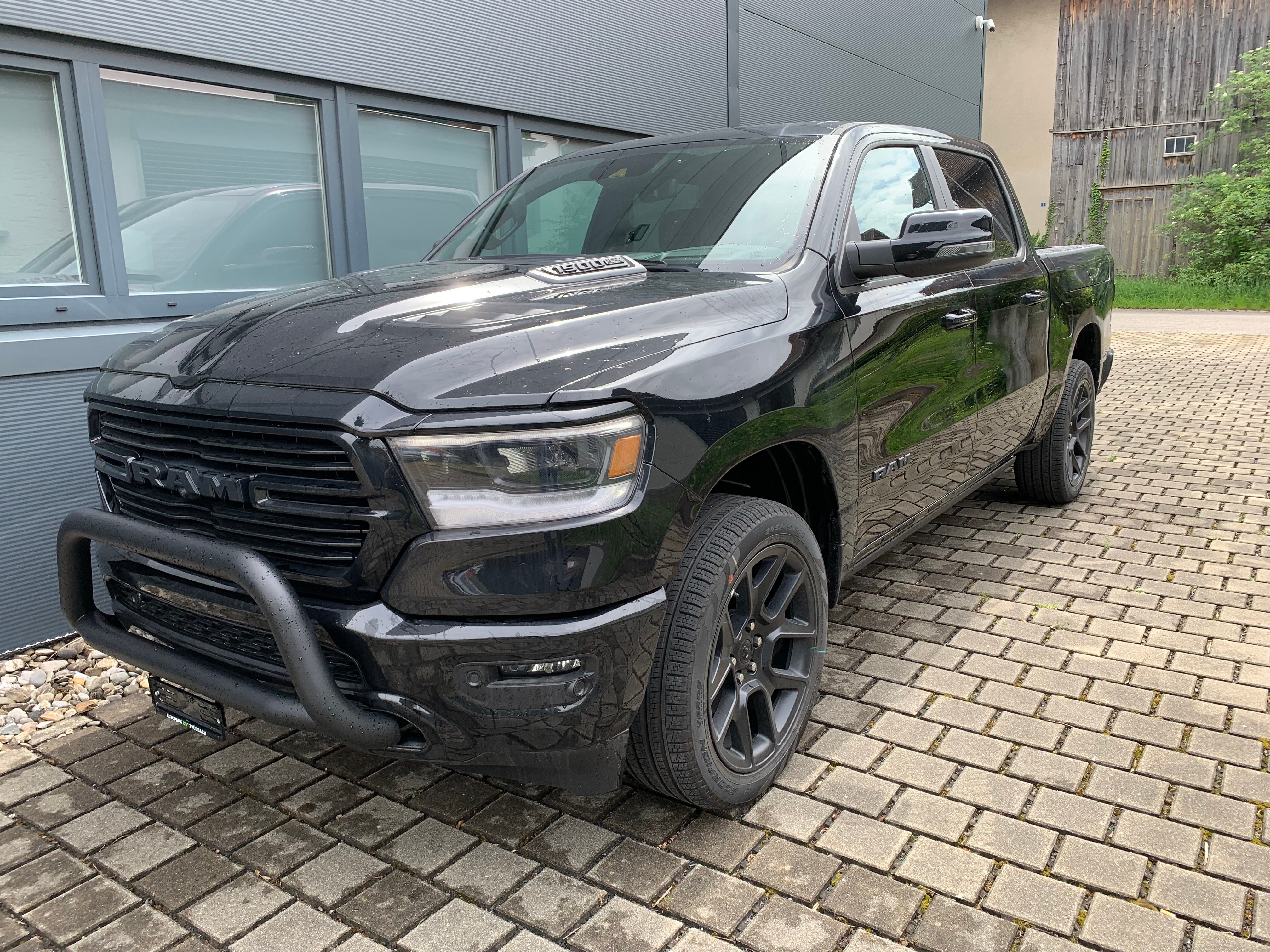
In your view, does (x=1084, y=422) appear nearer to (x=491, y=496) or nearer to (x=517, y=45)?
(x=517, y=45)

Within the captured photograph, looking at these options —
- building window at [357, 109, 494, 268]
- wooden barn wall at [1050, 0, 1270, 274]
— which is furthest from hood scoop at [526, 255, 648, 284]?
wooden barn wall at [1050, 0, 1270, 274]

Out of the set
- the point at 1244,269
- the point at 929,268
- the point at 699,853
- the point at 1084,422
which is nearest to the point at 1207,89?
the point at 1244,269

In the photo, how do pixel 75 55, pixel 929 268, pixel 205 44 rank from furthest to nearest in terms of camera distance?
pixel 205 44, pixel 75 55, pixel 929 268

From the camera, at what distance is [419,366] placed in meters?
2.06

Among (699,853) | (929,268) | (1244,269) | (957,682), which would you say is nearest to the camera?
(699,853)

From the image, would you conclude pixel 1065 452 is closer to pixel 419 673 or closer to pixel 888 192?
pixel 888 192

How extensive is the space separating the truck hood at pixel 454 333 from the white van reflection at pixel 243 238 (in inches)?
72.6

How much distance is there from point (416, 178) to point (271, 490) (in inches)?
157

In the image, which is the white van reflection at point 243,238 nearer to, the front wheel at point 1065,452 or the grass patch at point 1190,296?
the front wheel at point 1065,452

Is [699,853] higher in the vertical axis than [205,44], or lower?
lower

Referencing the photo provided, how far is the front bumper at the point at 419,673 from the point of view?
2.01 metres

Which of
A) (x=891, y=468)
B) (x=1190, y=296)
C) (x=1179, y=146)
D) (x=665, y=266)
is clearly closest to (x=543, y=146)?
(x=665, y=266)

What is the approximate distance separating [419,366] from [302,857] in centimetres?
137

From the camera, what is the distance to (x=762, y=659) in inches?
105
